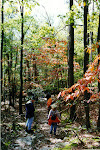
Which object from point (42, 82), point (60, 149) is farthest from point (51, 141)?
point (42, 82)

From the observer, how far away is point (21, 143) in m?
5.97

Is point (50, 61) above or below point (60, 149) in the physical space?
above

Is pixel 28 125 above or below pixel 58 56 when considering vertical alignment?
below

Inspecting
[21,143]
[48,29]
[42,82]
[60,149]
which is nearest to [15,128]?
[21,143]

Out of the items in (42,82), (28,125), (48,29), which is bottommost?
(28,125)

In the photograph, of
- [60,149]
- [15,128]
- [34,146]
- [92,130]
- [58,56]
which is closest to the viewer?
[60,149]

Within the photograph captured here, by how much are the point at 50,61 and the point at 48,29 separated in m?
4.67

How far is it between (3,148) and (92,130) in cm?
414

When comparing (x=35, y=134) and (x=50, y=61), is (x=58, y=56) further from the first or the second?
(x=35, y=134)

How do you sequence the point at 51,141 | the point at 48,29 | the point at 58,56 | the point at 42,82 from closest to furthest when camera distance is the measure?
1. the point at 51,141
2. the point at 48,29
3. the point at 58,56
4. the point at 42,82

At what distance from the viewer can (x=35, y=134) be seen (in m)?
7.16

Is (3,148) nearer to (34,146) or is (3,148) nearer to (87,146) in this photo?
(34,146)

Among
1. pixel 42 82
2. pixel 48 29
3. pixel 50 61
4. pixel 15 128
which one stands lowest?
pixel 15 128

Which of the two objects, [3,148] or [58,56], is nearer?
[3,148]
